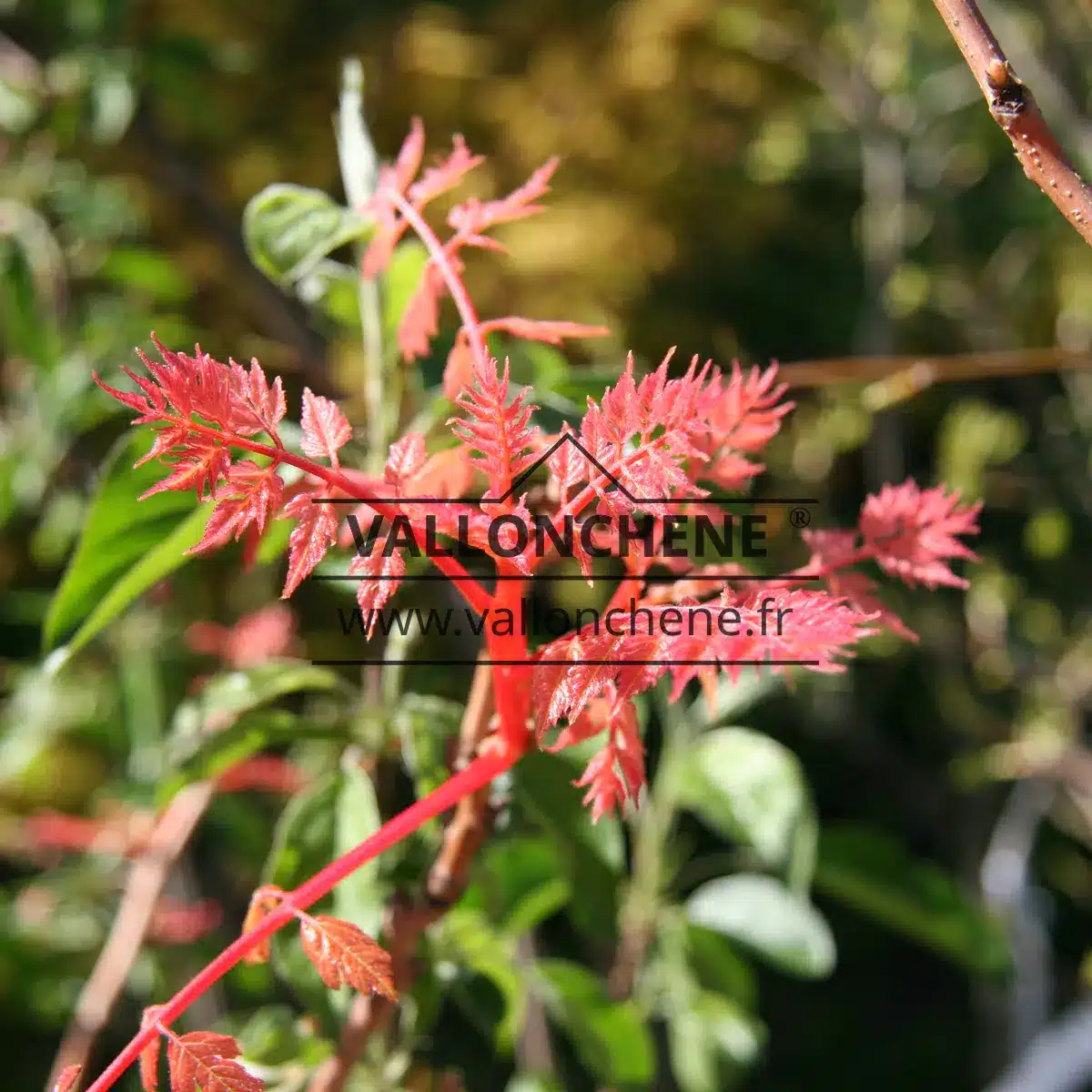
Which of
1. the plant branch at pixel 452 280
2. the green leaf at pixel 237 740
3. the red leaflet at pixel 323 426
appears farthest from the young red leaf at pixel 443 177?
the green leaf at pixel 237 740

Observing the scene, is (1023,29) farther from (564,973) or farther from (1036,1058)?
(564,973)

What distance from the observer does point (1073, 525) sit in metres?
1.08

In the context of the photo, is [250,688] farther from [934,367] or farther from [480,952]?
[934,367]

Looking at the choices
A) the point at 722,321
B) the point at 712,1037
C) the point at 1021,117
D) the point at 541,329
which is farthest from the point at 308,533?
the point at 722,321

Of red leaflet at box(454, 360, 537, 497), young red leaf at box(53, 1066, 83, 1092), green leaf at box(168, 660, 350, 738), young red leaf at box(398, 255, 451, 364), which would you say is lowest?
young red leaf at box(53, 1066, 83, 1092)

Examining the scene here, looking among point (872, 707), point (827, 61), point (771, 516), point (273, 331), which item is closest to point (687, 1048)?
point (771, 516)

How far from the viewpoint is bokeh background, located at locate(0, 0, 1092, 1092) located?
34.0 inches

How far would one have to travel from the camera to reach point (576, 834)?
0.47 metres

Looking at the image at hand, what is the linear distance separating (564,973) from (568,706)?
0.35m

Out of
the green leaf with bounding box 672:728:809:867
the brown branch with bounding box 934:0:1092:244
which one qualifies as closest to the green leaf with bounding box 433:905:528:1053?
the green leaf with bounding box 672:728:809:867

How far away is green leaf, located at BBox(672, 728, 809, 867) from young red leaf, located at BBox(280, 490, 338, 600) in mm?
373

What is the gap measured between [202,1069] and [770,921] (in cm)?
44

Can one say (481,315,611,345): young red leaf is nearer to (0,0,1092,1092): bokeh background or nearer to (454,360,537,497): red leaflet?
(454,360,537,497): red leaflet

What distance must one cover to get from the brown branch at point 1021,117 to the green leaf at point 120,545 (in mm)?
311
